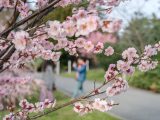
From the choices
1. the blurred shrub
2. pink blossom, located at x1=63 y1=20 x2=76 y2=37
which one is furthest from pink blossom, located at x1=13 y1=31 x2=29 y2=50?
the blurred shrub

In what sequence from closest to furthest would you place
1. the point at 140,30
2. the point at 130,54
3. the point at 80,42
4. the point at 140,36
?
1. the point at 80,42
2. the point at 130,54
3. the point at 140,36
4. the point at 140,30

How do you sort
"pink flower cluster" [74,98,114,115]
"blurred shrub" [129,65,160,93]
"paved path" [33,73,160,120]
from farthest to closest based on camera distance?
"blurred shrub" [129,65,160,93]
"paved path" [33,73,160,120]
"pink flower cluster" [74,98,114,115]

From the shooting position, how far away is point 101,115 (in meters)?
12.6

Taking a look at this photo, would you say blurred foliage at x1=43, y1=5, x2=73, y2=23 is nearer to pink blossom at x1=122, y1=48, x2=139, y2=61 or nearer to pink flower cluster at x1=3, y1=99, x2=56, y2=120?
pink flower cluster at x1=3, y1=99, x2=56, y2=120

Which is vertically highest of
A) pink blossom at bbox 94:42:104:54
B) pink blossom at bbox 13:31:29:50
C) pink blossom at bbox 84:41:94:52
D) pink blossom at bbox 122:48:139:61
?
pink blossom at bbox 13:31:29:50

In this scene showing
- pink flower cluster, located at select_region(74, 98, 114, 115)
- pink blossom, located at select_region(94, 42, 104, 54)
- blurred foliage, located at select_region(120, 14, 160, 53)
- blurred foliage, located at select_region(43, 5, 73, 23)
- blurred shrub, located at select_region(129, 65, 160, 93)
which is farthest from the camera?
blurred foliage, located at select_region(120, 14, 160, 53)

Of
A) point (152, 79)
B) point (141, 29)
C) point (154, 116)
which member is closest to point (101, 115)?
point (154, 116)

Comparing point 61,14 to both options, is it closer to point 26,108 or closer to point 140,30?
point 26,108

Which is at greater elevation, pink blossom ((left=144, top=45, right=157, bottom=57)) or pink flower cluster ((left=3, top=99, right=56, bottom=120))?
pink blossom ((left=144, top=45, right=157, bottom=57))

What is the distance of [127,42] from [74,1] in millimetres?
25531

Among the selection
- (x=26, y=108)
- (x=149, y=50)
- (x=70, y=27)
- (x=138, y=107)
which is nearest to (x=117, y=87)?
(x=149, y=50)

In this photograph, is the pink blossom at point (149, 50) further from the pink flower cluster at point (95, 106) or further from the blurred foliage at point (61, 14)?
the blurred foliage at point (61, 14)

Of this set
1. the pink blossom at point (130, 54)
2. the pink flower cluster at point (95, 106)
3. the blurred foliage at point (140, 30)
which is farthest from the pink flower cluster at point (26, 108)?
the blurred foliage at point (140, 30)

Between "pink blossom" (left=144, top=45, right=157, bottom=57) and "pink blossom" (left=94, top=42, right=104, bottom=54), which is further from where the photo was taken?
"pink blossom" (left=144, top=45, right=157, bottom=57)
